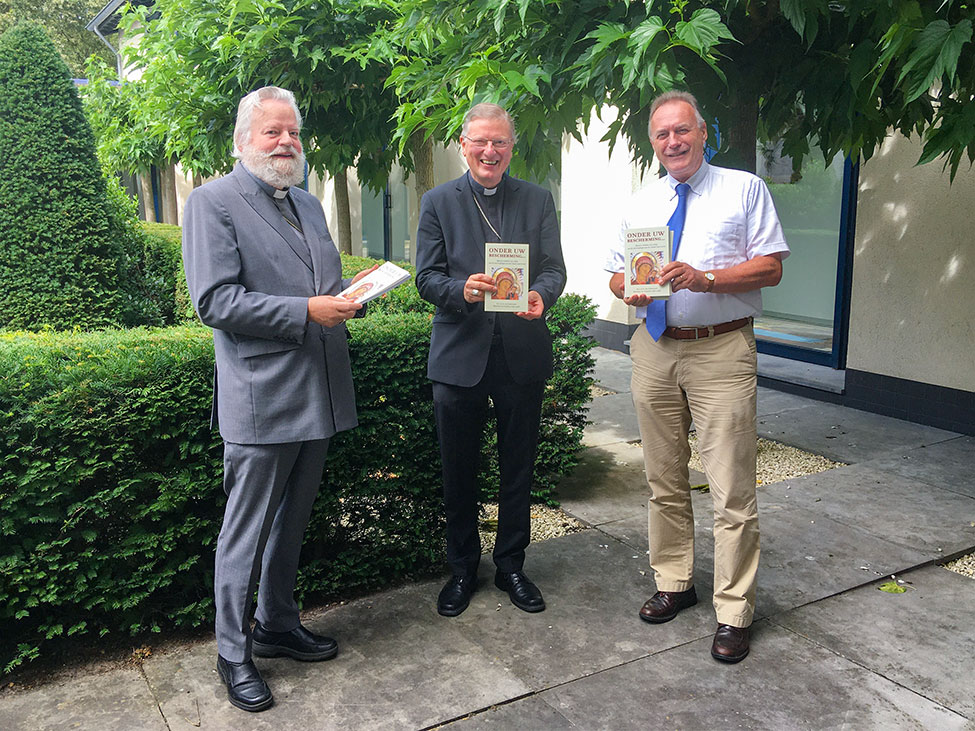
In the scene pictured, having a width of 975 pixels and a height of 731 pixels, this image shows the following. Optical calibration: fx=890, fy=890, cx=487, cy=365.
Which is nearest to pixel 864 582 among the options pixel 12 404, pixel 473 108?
pixel 473 108

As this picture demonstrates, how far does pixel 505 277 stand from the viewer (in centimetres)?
361

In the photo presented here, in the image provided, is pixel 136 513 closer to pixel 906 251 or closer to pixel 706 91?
pixel 706 91

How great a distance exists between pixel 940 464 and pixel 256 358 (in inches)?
199

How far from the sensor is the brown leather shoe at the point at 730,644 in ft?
11.7

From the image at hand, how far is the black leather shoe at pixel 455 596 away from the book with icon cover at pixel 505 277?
1317 millimetres

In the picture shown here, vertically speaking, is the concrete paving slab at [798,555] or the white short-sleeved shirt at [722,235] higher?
the white short-sleeved shirt at [722,235]

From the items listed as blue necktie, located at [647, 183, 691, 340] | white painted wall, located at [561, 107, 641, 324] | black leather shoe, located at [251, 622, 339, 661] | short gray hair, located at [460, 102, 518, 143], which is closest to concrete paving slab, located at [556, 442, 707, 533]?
blue necktie, located at [647, 183, 691, 340]

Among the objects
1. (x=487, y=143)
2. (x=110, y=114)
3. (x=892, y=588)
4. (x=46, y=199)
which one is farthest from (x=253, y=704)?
(x=110, y=114)

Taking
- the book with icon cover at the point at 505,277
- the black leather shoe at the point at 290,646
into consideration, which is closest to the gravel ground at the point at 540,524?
the black leather shoe at the point at 290,646

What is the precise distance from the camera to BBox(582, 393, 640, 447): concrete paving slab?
7.05 metres

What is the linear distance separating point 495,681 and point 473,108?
90.7 inches

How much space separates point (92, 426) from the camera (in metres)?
3.41

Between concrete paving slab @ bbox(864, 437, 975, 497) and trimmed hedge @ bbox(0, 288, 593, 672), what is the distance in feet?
11.4

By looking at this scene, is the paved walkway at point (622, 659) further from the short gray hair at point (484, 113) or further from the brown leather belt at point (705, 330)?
the short gray hair at point (484, 113)
